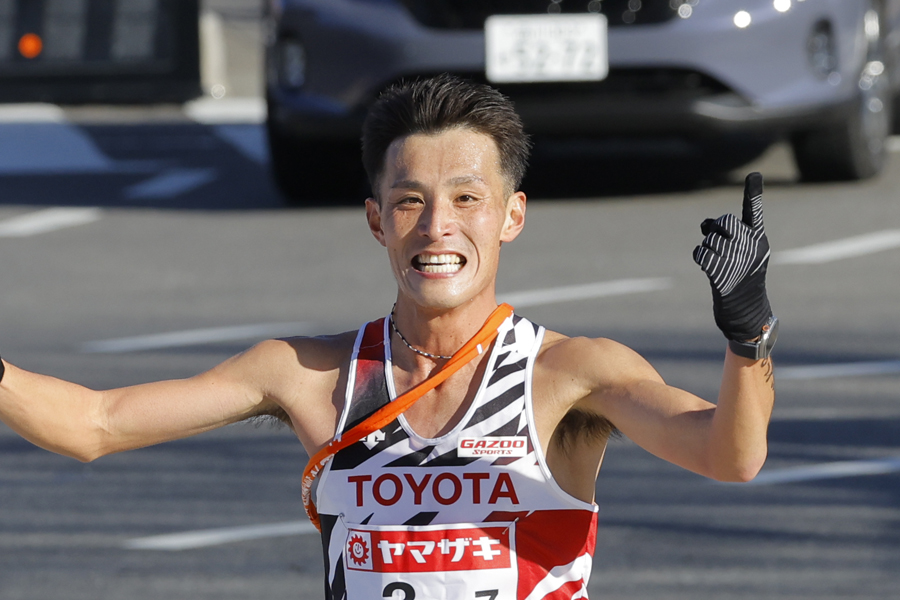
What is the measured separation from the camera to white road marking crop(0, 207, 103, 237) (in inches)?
383

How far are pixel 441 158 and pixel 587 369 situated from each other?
435 millimetres

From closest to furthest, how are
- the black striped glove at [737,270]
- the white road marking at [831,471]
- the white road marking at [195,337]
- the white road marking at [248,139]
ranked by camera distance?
the black striped glove at [737,270], the white road marking at [831,471], the white road marking at [195,337], the white road marking at [248,139]

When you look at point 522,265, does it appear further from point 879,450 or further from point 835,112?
point 879,450

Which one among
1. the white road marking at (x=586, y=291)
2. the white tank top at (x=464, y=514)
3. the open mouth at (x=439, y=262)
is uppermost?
the open mouth at (x=439, y=262)

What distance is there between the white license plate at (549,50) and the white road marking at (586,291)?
1314mm

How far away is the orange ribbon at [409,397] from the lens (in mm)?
2852

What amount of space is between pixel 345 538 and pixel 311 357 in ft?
1.11

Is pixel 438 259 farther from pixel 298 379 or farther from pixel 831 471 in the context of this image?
pixel 831 471

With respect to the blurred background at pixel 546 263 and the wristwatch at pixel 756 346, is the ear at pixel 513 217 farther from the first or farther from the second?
the blurred background at pixel 546 263

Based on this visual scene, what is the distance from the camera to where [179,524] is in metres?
5.20

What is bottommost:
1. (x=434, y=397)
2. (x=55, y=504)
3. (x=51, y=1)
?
(x=55, y=504)

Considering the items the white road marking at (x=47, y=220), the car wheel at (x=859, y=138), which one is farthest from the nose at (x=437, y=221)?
the white road marking at (x=47, y=220)

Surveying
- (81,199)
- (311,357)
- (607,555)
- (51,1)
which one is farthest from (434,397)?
(51,1)

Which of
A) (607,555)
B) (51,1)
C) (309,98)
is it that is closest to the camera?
(607,555)
